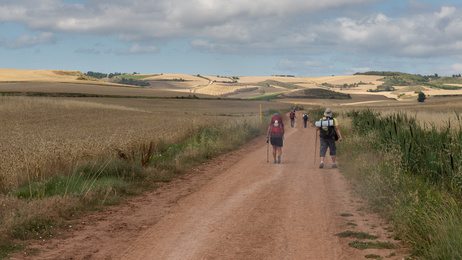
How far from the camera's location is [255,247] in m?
7.18

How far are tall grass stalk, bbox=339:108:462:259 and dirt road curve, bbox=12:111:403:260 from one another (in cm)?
46

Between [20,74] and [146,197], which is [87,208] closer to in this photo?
[146,197]

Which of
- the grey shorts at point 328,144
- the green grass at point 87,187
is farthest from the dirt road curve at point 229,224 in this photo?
the grey shorts at point 328,144

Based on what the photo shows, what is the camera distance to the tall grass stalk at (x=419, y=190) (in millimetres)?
6320

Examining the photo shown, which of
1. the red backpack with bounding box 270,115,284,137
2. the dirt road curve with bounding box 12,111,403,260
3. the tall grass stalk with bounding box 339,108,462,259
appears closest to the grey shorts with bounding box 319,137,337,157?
the tall grass stalk with bounding box 339,108,462,259

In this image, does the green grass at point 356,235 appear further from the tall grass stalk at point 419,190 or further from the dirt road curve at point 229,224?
the tall grass stalk at point 419,190

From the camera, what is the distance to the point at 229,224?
28.0 ft

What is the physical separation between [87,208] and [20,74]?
461ft

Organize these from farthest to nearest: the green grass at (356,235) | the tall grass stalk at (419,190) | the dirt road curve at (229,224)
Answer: the green grass at (356,235), the dirt road curve at (229,224), the tall grass stalk at (419,190)

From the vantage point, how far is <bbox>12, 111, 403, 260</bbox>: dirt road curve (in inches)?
277

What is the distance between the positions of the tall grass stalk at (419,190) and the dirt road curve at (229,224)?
1.52 ft

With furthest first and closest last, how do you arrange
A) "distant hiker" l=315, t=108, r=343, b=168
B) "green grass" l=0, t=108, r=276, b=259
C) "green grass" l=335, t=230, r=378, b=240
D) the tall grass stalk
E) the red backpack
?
the red backpack → "distant hiker" l=315, t=108, r=343, b=168 → "green grass" l=0, t=108, r=276, b=259 → "green grass" l=335, t=230, r=378, b=240 → the tall grass stalk

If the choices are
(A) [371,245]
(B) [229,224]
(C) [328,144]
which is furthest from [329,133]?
(A) [371,245]

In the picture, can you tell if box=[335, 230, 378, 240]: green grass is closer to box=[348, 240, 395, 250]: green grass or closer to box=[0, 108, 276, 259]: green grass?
box=[348, 240, 395, 250]: green grass
